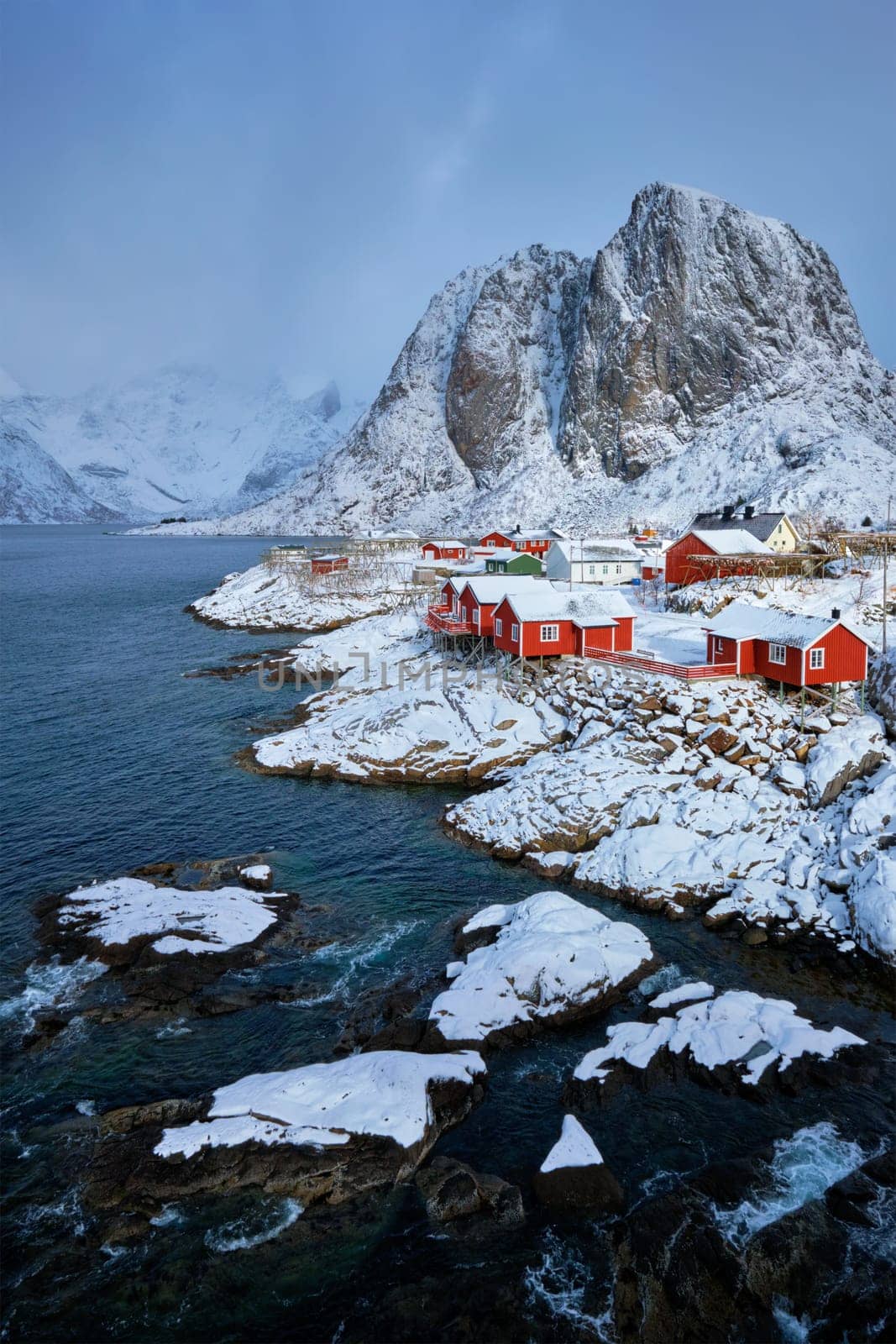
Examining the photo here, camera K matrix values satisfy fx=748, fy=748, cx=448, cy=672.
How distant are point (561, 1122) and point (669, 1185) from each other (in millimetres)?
2507

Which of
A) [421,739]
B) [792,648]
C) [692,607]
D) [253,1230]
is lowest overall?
[253,1230]

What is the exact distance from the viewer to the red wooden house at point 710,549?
56094 millimetres

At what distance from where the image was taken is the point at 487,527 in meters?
177

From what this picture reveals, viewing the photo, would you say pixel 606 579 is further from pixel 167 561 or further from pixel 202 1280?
pixel 167 561

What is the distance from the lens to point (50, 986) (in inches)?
819

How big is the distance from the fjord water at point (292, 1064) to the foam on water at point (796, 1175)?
44cm

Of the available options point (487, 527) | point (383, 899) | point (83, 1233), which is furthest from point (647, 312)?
point (83, 1233)

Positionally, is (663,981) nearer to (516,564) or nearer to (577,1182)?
(577,1182)

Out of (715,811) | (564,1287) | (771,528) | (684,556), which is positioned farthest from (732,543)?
(564,1287)

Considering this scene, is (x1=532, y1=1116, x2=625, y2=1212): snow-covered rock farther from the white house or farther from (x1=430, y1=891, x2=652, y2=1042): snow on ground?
the white house

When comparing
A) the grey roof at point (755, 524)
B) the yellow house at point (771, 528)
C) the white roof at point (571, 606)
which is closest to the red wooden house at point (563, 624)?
the white roof at point (571, 606)

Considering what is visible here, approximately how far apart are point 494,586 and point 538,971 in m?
30.6

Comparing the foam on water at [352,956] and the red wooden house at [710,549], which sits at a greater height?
the red wooden house at [710,549]

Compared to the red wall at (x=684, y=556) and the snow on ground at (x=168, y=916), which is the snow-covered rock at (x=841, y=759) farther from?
the red wall at (x=684, y=556)
